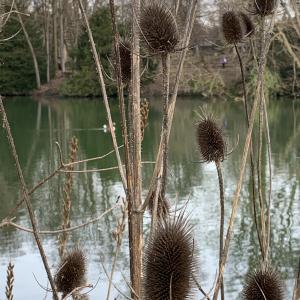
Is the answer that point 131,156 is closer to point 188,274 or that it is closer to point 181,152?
point 188,274

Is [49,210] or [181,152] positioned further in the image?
[181,152]

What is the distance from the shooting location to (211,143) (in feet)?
6.56

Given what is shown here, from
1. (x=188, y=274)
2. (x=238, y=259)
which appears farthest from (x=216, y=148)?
(x=238, y=259)

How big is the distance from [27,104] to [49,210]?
19.0 m

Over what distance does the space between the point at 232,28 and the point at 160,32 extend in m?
0.84

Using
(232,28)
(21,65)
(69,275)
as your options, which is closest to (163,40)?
(69,275)

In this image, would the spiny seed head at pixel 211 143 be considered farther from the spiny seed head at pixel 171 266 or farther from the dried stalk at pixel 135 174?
the spiny seed head at pixel 171 266

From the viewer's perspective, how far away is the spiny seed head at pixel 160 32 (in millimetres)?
1511

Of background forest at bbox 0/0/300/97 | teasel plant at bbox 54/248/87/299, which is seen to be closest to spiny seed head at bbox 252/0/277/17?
teasel plant at bbox 54/248/87/299

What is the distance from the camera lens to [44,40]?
34125mm

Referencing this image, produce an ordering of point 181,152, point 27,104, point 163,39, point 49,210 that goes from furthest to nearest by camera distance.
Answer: point 27,104
point 181,152
point 49,210
point 163,39

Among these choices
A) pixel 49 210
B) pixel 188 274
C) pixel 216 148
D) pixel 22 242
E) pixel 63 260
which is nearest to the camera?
pixel 188 274

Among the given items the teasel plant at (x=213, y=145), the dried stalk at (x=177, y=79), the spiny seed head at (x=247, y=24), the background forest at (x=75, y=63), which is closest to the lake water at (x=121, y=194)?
the dried stalk at (x=177, y=79)

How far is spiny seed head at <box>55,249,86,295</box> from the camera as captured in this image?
175cm
